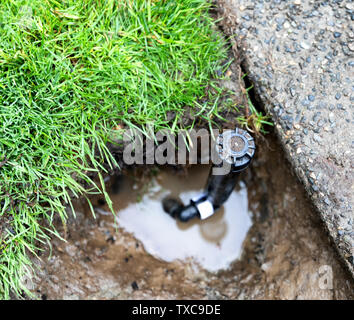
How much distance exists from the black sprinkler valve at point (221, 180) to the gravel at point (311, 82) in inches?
11.6

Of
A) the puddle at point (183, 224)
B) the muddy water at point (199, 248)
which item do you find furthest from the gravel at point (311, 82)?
the puddle at point (183, 224)

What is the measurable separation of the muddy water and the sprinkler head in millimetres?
385

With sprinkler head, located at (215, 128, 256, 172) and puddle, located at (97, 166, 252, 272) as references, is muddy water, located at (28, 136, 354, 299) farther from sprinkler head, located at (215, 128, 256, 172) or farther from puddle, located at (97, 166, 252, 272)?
sprinkler head, located at (215, 128, 256, 172)

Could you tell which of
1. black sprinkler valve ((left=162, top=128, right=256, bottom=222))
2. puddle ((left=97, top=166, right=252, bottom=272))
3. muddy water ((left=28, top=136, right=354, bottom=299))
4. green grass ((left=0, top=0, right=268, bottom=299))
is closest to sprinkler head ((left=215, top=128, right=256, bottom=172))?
black sprinkler valve ((left=162, top=128, right=256, bottom=222))

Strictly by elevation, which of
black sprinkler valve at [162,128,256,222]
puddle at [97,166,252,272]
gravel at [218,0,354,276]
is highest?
gravel at [218,0,354,276]

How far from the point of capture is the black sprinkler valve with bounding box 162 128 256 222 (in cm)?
212

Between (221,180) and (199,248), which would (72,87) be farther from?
(199,248)

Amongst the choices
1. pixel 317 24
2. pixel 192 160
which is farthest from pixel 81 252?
pixel 317 24

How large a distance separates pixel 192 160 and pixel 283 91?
0.79 m

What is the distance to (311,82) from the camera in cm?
228

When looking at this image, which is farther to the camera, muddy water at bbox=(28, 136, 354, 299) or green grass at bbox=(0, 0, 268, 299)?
muddy water at bbox=(28, 136, 354, 299)

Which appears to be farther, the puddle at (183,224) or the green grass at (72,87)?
the puddle at (183,224)

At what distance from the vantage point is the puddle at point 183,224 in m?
2.77

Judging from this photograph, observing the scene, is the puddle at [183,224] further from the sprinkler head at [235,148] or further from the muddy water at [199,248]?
the sprinkler head at [235,148]
